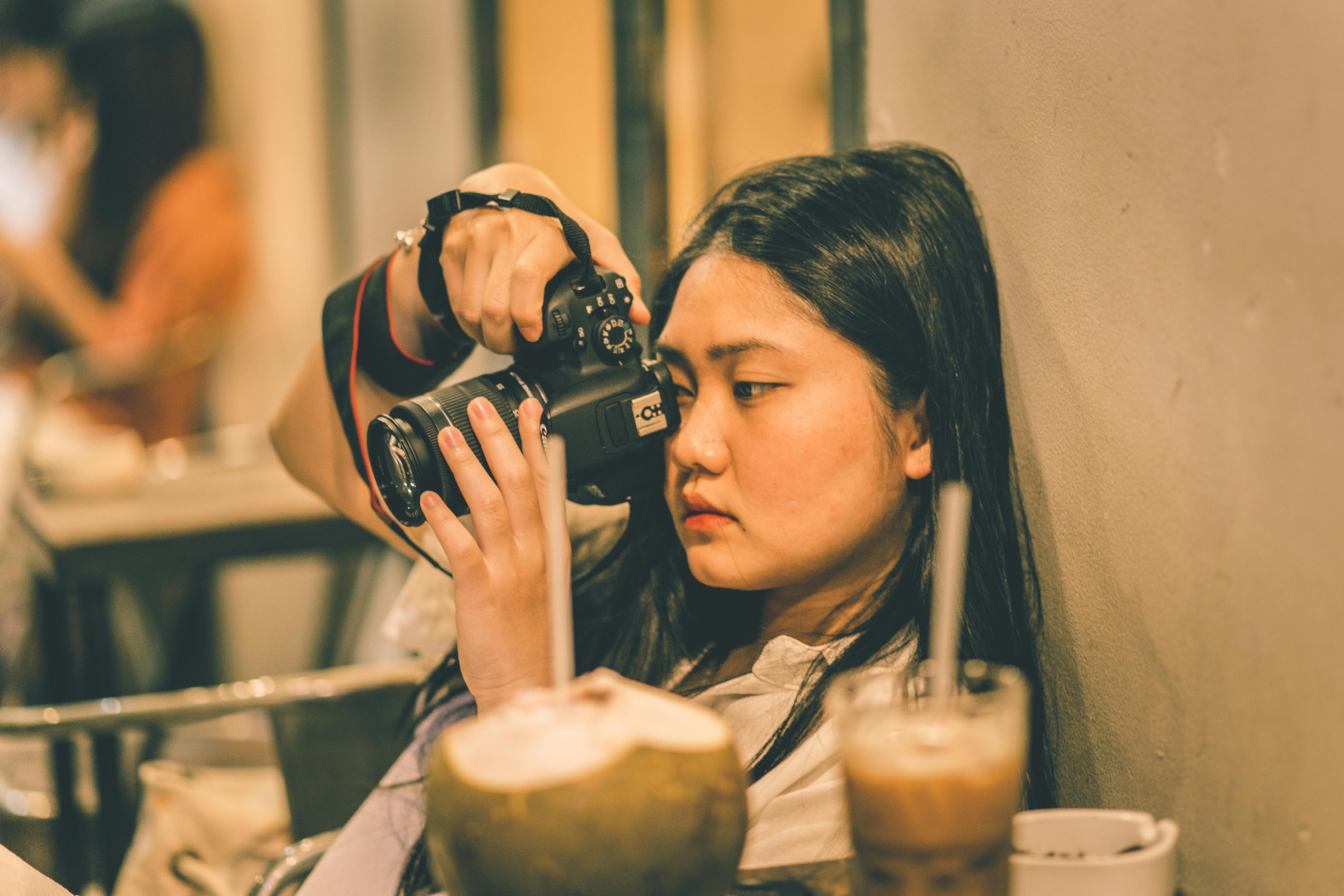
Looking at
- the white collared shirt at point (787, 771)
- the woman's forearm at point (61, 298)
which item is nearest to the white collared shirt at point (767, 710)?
the white collared shirt at point (787, 771)

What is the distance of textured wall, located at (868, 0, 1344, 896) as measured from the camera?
604mm

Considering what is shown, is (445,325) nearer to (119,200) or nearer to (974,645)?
(974,645)

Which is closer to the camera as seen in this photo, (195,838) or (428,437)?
(428,437)

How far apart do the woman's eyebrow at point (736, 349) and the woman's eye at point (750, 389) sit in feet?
0.09

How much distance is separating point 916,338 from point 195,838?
3.19 feet

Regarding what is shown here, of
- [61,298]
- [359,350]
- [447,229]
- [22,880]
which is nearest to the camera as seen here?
[22,880]

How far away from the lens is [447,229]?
1104 mm

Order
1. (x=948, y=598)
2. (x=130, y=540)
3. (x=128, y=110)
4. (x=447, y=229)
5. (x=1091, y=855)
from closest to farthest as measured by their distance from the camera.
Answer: (x=948, y=598)
(x=1091, y=855)
(x=447, y=229)
(x=130, y=540)
(x=128, y=110)

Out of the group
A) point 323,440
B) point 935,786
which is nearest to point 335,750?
point 323,440

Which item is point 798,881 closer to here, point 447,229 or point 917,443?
point 917,443

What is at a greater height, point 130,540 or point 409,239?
point 409,239

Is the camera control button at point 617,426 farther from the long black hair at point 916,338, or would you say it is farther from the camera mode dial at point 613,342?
the long black hair at point 916,338

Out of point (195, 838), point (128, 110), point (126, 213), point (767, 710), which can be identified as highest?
point (128, 110)

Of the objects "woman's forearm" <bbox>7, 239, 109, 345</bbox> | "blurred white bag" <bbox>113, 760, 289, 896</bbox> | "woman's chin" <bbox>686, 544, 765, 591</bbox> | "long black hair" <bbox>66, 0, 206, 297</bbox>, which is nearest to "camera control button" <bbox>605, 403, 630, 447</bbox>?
"woman's chin" <bbox>686, 544, 765, 591</bbox>
